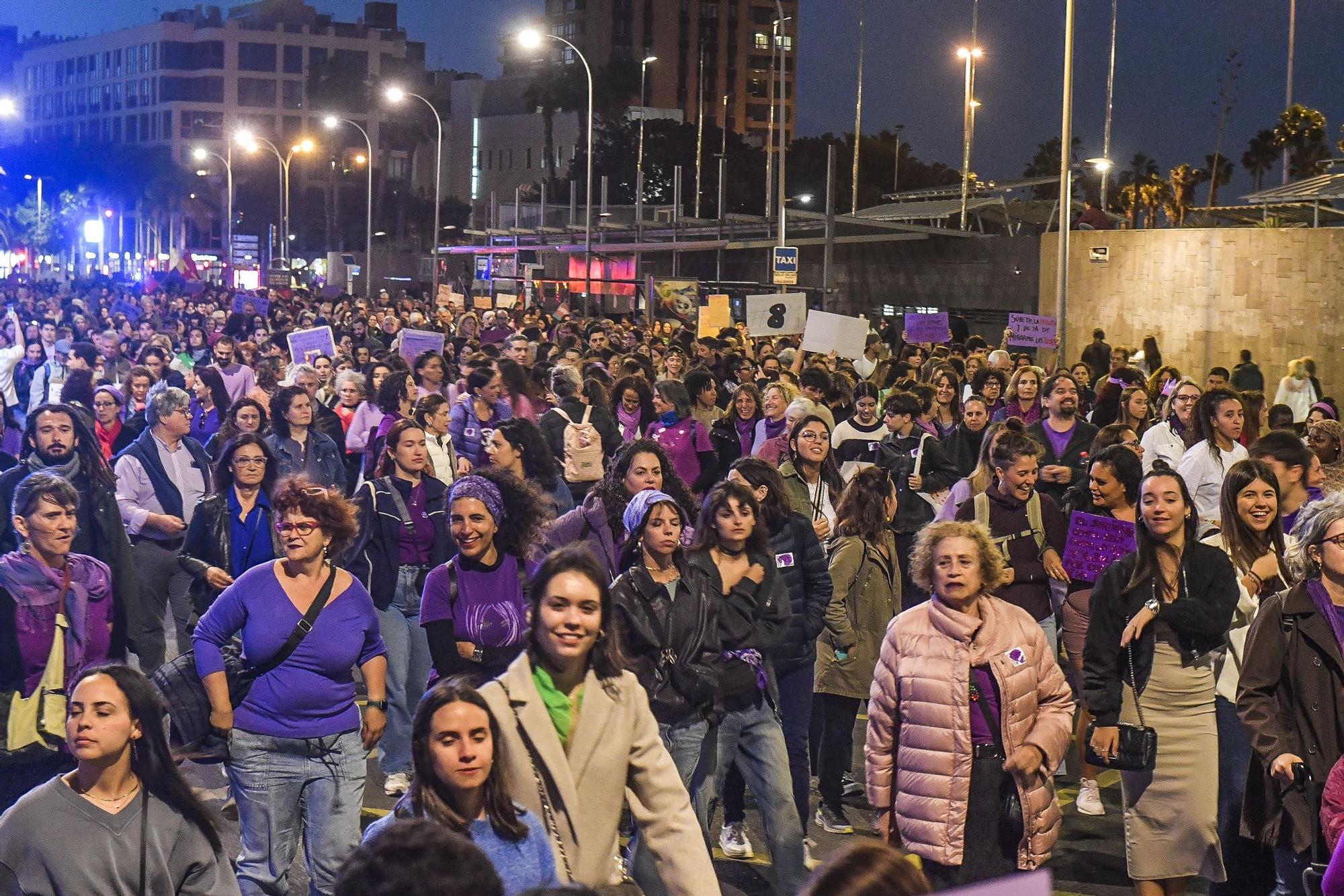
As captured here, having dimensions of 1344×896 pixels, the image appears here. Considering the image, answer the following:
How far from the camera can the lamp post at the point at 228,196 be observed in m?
83.2

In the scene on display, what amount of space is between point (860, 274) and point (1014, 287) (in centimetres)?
623

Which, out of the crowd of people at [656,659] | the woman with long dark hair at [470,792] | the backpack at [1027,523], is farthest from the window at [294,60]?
the woman with long dark hair at [470,792]

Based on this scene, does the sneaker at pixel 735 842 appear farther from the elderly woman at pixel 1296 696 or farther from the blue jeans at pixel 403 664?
the elderly woman at pixel 1296 696

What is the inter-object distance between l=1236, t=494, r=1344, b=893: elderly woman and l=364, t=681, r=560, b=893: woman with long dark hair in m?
2.69

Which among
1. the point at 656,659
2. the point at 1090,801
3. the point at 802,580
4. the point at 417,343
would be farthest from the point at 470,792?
the point at 417,343

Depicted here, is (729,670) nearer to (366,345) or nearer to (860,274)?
(366,345)

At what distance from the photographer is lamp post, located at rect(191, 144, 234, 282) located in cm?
8325

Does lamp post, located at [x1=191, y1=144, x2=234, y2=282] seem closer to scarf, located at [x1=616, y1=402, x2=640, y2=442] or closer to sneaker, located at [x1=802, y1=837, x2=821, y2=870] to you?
scarf, located at [x1=616, y1=402, x2=640, y2=442]

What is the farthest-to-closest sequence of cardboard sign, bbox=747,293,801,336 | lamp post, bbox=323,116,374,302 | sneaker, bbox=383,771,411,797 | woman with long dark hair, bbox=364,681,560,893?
lamp post, bbox=323,116,374,302 → cardboard sign, bbox=747,293,801,336 → sneaker, bbox=383,771,411,797 → woman with long dark hair, bbox=364,681,560,893

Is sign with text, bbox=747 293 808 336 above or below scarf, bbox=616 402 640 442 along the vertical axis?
above

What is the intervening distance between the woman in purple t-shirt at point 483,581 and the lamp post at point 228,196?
7153 centimetres

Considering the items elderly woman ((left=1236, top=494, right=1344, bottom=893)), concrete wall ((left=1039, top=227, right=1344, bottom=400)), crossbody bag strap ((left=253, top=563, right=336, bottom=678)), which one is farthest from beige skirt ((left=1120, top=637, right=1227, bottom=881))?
concrete wall ((left=1039, top=227, right=1344, bottom=400))

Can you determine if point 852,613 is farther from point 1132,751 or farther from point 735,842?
point 1132,751

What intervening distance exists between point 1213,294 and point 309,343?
53.1 feet
